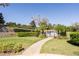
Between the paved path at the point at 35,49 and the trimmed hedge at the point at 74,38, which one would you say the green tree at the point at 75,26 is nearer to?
the trimmed hedge at the point at 74,38

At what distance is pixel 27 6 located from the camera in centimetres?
479

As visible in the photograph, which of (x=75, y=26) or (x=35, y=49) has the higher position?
(x=75, y=26)

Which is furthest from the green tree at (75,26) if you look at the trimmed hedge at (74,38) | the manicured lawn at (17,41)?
the manicured lawn at (17,41)

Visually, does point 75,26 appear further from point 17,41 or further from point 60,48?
point 17,41

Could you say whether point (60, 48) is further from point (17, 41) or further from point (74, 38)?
point (17, 41)

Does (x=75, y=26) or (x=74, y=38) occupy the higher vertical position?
(x=75, y=26)

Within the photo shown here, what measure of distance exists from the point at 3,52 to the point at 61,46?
56cm

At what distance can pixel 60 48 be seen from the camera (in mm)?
4789

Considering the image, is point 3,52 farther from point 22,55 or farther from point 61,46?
point 61,46

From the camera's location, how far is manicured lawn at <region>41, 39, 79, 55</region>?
188 inches

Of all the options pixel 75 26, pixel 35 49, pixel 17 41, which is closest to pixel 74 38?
pixel 75 26

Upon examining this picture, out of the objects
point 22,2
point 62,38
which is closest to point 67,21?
point 62,38

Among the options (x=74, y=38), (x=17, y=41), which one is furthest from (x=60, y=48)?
(x=17, y=41)

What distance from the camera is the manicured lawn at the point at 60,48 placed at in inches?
188
